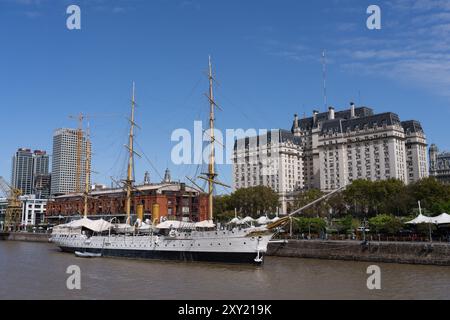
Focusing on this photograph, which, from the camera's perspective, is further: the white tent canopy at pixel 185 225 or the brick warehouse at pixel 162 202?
the brick warehouse at pixel 162 202

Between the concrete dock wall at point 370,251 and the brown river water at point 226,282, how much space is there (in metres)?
2.52

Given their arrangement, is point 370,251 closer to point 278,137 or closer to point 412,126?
point 412,126

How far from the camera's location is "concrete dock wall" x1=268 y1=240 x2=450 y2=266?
164 feet

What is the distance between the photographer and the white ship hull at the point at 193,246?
168 ft

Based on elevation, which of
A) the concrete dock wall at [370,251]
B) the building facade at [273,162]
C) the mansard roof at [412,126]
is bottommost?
the concrete dock wall at [370,251]

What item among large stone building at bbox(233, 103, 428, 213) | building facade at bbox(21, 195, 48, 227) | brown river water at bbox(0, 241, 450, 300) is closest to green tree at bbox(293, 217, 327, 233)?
brown river water at bbox(0, 241, 450, 300)

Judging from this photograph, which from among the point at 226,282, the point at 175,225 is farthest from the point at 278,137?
the point at 226,282

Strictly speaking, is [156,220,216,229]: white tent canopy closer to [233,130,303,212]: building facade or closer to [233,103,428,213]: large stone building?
[233,103,428,213]: large stone building

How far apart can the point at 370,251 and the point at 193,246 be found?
22192mm

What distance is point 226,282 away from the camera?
38844 millimetres

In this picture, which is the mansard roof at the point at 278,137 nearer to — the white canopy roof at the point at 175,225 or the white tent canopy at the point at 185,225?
the white canopy roof at the point at 175,225

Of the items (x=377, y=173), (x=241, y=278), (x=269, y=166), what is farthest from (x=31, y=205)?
(x=241, y=278)

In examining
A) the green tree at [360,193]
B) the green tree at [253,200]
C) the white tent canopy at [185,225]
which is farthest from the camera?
the green tree at [253,200]

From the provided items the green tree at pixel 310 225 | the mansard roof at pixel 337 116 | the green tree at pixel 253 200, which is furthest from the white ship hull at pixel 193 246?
the mansard roof at pixel 337 116
